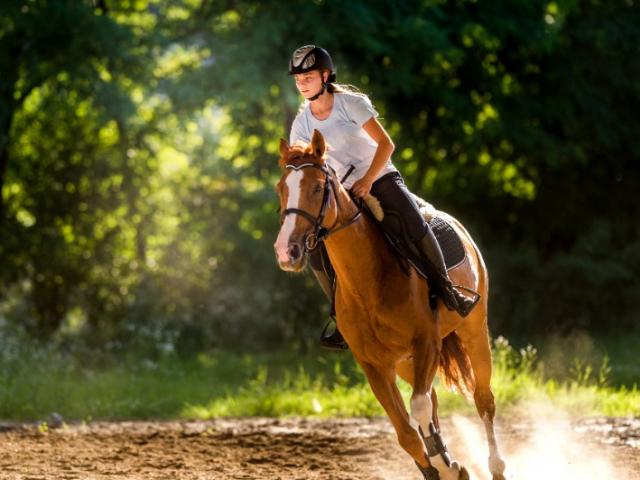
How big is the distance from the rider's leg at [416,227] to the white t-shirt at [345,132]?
12 cm

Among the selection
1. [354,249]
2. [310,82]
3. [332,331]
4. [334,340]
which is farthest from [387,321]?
[310,82]

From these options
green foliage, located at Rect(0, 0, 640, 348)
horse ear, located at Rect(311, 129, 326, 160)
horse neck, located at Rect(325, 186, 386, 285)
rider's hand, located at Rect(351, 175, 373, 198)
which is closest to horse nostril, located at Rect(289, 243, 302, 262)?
horse ear, located at Rect(311, 129, 326, 160)

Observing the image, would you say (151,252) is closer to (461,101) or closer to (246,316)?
(246,316)

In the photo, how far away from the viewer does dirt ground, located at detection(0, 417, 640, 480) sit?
28.6 ft

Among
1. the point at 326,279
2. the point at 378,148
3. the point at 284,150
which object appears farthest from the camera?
the point at 326,279

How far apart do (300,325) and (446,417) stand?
9.74 meters

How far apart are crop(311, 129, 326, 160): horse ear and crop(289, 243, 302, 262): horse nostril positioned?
70 cm

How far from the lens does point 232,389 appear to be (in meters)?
16.5

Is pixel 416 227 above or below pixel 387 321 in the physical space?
above

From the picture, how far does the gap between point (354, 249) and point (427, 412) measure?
3.77 ft

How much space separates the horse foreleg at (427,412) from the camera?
711 cm

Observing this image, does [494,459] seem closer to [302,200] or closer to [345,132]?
[345,132]

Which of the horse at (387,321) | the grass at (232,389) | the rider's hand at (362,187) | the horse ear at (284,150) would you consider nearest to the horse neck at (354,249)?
the horse at (387,321)

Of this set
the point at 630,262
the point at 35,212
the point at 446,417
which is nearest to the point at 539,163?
the point at 630,262
